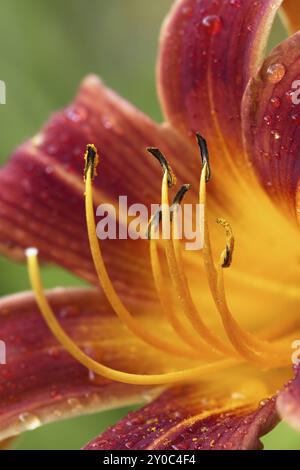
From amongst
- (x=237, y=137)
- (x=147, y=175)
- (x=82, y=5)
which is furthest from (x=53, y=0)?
(x=237, y=137)

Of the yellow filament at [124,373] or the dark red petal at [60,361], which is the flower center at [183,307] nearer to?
the yellow filament at [124,373]

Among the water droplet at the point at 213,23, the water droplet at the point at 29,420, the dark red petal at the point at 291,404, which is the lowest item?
the water droplet at the point at 29,420

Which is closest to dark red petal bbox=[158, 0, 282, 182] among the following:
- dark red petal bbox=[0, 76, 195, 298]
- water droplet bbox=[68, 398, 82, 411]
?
dark red petal bbox=[0, 76, 195, 298]

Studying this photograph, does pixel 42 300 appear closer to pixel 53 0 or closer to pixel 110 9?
pixel 53 0

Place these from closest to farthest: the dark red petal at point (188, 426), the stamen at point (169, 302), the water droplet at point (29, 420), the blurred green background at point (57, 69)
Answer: the dark red petal at point (188, 426)
the stamen at point (169, 302)
the water droplet at point (29, 420)
the blurred green background at point (57, 69)

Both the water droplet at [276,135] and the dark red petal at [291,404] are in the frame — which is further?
the water droplet at [276,135]

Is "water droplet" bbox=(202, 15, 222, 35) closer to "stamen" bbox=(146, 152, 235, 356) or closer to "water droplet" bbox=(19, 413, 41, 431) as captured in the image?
"stamen" bbox=(146, 152, 235, 356)

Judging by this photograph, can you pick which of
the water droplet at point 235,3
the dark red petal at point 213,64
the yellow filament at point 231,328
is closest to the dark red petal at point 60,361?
the yellow filament at point 231,328
